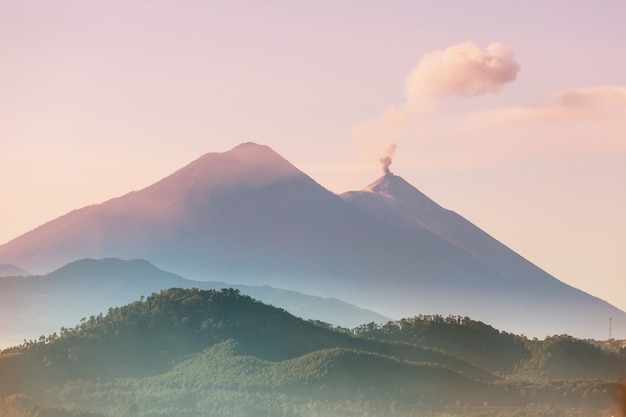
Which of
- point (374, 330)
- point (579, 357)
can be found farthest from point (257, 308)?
point (579, 357)

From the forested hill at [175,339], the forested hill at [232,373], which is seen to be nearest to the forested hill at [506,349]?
the forested hill at [175,339]

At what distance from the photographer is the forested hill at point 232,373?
76938mm

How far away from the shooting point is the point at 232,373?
83.7 metres

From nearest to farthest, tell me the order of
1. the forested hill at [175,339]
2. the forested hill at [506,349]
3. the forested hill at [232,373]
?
the forested hill at [232,373], the forested hill at [175,339], the forested hill at [506,349]

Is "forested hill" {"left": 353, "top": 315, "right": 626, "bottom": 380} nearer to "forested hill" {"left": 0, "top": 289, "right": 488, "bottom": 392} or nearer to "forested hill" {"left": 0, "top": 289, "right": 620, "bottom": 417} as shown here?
"forested hill" {"left": 0, "top": 289, "right": 488, "bottom": 392}

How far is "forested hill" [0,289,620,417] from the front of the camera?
252ft

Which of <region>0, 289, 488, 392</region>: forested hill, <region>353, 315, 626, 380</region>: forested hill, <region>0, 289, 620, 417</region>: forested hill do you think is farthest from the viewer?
<region>353, 315, 626, 380</region>: forested hill

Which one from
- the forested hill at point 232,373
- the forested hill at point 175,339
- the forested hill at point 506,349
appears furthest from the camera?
the forested hill at point 506,349

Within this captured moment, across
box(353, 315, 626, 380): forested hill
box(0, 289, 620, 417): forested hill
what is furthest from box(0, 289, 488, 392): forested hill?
box(353, 315, 626, 380): forested hill

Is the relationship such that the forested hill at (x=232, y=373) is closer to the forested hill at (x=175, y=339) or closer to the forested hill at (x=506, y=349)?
the forested hill at (x=175, y=339)

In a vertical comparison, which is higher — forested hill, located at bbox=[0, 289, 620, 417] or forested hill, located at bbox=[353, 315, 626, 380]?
forested hill, located at bbox=[353, 315, 626, 380]

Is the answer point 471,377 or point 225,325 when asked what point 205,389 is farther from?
point 471,377

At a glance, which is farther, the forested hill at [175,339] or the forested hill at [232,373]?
the forested hill at [175,339]

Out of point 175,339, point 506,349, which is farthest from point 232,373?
point 506,349
